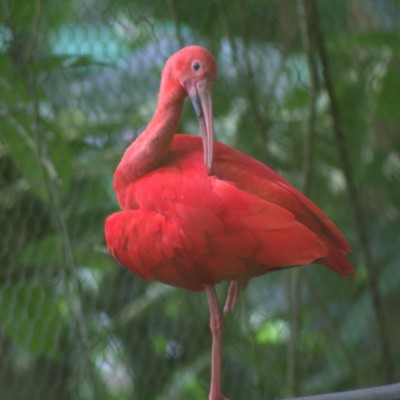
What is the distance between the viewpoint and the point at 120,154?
79.0 inches

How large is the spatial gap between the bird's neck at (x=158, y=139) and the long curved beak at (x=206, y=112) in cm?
4

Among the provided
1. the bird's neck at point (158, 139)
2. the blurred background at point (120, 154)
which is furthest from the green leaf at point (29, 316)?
the bird's neck at point (158, 139)

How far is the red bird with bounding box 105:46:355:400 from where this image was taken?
112 cm

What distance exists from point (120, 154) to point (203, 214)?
0.90 meters

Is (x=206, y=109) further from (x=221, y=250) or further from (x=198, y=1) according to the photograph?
(x=198, y=1)

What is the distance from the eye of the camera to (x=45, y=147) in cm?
179

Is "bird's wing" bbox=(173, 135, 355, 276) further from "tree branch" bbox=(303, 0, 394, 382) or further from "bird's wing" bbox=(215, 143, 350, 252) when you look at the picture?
"tree branch" bbox=(303, 0, 394, 382)

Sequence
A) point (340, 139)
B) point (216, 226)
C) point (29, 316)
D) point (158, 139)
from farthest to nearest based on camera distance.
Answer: point (29, 316) → point (340, 139) → point (158, 139) → point (216, 226)

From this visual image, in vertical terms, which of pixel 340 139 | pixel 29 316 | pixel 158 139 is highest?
pixel 158 139

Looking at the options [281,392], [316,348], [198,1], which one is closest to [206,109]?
[198,1]

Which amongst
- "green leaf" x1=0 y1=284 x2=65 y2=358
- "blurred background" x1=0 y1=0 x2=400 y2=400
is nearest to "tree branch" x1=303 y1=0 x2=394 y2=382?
"blurred background" x1=0 y1=0 x2=400 y2=400

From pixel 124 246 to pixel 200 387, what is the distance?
128cm

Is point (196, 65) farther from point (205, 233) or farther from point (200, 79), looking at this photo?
point (205, 233)

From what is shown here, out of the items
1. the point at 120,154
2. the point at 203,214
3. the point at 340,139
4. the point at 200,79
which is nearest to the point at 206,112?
the point at 200,79
